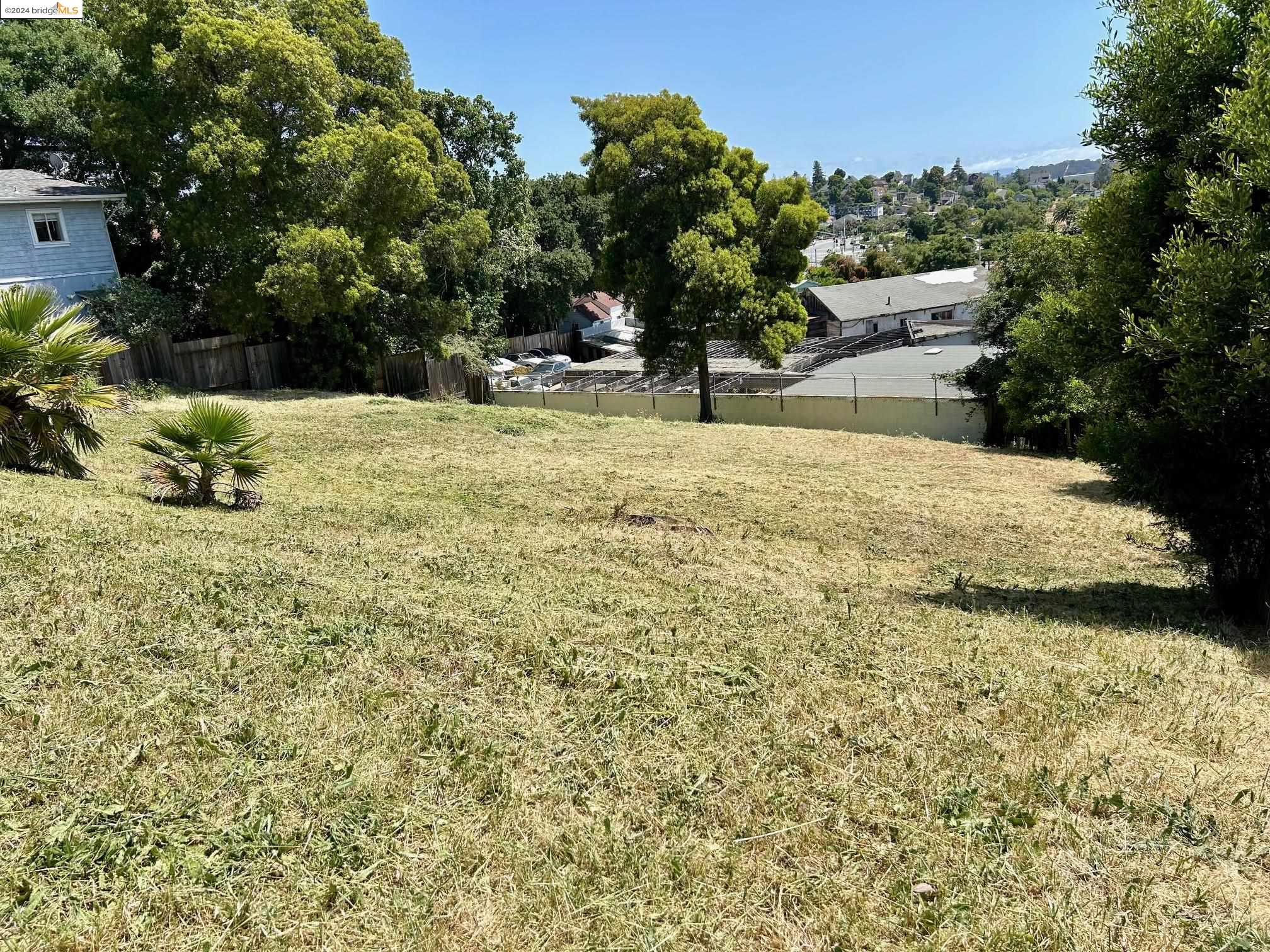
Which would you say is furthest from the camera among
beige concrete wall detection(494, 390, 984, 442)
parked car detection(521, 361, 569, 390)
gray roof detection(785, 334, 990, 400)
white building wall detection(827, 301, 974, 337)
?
white building wall detection(827, 301, 974, 337)

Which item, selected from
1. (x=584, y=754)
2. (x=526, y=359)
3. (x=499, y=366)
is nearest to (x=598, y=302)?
(x=526, y=359)

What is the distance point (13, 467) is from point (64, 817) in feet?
20.3

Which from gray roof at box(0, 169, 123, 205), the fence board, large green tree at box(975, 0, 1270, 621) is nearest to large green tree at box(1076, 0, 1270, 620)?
large green tree at box(975, 0, 1270, 621)

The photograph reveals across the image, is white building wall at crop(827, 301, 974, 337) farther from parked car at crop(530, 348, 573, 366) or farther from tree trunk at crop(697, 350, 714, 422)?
tree trunk at crop(697, 350, 714, 422)

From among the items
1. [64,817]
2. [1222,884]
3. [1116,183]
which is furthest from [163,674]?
[1116,183]

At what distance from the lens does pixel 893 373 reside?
87.3 feet

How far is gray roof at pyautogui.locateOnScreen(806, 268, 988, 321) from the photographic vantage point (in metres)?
42.8

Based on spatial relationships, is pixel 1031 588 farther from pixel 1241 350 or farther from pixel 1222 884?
pixel 1222 884

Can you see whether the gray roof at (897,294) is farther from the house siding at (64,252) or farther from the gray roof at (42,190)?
the gray roof at (42,190)

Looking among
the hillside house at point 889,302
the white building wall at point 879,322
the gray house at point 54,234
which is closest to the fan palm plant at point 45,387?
the gray house at point 54,234

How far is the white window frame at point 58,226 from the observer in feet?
59.9

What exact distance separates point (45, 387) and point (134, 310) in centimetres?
1263

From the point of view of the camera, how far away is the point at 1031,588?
7711 mm

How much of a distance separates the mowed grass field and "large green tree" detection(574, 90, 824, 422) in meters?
14.5
